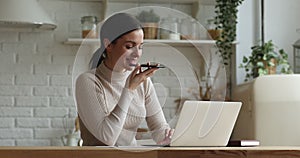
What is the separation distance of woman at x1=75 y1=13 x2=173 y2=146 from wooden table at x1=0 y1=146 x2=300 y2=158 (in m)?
0.20

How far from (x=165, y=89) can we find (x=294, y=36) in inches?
98.3

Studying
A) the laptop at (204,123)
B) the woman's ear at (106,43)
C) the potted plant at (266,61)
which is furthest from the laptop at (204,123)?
the potted plant at (266,61)

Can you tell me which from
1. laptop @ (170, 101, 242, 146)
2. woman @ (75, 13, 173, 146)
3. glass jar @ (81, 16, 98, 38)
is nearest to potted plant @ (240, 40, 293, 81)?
glass jar @ (81, 16, 98, 38)

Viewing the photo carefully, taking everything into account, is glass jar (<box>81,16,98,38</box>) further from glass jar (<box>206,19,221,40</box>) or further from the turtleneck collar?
the turtleneck collar

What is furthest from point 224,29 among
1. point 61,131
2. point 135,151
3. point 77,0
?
point 135,151

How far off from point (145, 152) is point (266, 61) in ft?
8.28

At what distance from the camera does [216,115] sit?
5.76 ft

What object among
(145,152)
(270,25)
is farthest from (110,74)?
(270,25)

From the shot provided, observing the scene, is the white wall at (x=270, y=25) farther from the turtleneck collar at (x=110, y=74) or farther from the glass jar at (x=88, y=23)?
the turtleneck collar at (x=110, y=74)

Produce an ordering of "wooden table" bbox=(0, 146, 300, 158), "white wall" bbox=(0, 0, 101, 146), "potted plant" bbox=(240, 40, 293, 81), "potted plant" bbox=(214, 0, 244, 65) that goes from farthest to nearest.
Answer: "white wall" bbox=(0, 0, 101, 146) < "potted plant" bbox=(214, 0, 244, 65) < "potted plant" bbox=(240, 40, 293, 81) < "wooden table" bbox=(0, 146, 300, 158)

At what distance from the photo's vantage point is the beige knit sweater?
1.88 meters

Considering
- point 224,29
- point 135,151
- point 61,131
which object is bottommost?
point 61,131

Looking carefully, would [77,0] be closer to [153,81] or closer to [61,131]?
[61,131]

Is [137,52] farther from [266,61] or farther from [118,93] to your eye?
[266,61]
